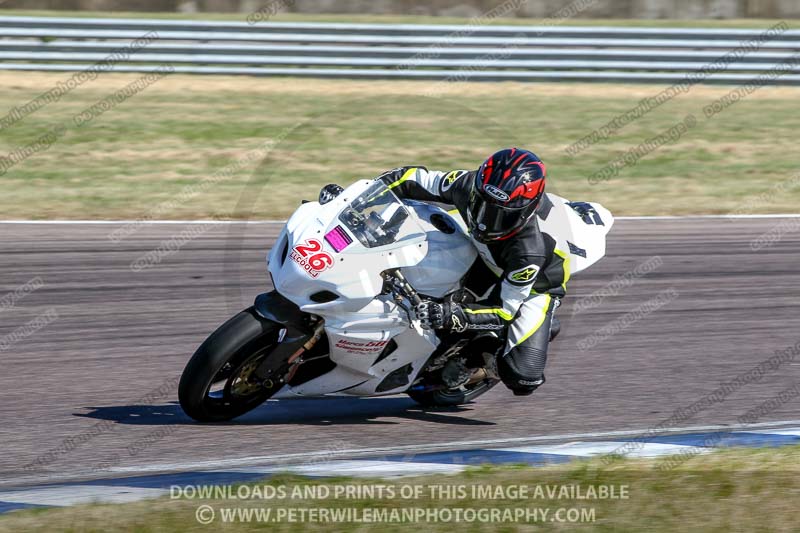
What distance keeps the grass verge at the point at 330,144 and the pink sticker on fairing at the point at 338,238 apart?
15.8 ft

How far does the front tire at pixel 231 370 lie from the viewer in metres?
5.93

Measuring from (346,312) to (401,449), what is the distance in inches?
36.8

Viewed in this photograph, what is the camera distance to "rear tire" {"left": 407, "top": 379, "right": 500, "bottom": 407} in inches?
277

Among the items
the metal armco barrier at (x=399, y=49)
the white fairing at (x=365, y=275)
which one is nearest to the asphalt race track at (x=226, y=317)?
the white fairing at (x=365, y=275)

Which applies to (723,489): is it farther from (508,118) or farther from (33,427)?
(508,118)

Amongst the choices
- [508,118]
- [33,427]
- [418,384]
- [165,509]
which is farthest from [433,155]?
[165,509]

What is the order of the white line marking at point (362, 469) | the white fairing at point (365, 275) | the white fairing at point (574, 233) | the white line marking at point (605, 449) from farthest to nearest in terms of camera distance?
the white fairing at point (574, 233) < the white line marking at point (605, 449) < the white fairing at point (365, 275) < the white line marking at point (362, 469)

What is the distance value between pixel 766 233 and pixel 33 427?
8.55 meters

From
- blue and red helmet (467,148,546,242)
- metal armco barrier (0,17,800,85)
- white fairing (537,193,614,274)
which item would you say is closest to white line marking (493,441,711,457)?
white fairing (537,193,614,274)

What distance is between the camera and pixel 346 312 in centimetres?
602

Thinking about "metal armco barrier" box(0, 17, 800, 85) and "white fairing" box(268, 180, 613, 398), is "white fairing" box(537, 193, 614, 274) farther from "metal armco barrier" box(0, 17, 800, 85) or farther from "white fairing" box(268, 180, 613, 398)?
"metal armco barrier" box(0, 17, 800, 85)

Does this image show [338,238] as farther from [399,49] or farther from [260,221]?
[399,49]

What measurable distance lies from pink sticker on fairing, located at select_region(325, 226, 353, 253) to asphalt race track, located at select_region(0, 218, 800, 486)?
123 centimetres

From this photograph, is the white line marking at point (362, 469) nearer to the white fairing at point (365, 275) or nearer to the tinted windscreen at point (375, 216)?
the white fairing at point (365, 275)
